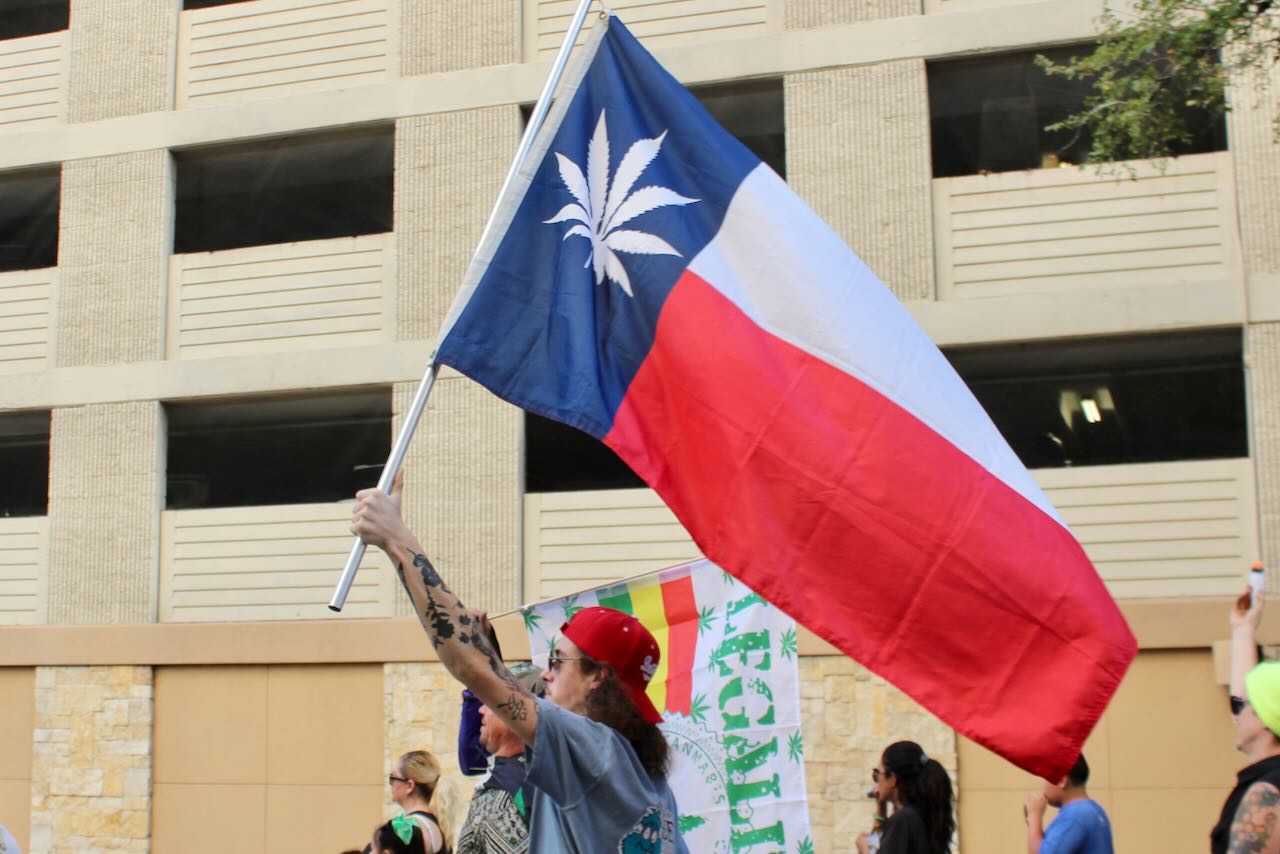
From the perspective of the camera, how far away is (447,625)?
329 centimetres

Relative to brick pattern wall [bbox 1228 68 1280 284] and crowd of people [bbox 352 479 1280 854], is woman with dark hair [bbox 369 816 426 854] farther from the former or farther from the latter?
brick pattern wall [bbox 1228 68 1280 284]

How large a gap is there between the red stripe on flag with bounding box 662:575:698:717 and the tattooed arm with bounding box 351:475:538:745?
11.1 ft

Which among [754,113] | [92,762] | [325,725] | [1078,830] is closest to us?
[1078,830]

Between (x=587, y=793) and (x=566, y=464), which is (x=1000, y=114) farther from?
(x=587, y=793)

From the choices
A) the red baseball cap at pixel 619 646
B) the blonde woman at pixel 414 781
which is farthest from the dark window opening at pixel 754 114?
the red baseball cap at pixel 619 646

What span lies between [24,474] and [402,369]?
5.24 meters

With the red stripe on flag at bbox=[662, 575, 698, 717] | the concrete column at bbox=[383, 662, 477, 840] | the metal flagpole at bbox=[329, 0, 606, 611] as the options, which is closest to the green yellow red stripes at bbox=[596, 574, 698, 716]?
the red stripe on flag at bbox=[662, 575, 698, 717]

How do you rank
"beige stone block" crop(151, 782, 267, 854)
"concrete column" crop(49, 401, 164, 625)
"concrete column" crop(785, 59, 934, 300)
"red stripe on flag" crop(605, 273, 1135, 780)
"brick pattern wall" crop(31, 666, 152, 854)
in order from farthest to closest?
1. "concrete column" crop(49, 401, 164, 625)
2. "brick pattern wall" crop(31, 666, 152, 854)
3. "beige stone block" crop(151, 782, 267, 854)
4. "concrete column" crop(785, 59, 934, 300)
5. "red stripe on flag" crop(605, 273, 1135, 780)

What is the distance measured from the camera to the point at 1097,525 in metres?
11.8

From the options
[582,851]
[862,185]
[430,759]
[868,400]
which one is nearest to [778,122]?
[862,185]

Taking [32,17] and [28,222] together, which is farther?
[32,17]

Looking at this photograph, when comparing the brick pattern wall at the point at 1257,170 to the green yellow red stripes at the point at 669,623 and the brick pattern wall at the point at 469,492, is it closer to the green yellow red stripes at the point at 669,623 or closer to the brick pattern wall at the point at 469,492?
the brick pattern wall at the point at 469,492

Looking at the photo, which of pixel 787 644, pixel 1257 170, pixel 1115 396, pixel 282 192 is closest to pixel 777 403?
pixel 787 644

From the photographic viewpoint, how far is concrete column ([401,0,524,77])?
13.8m
